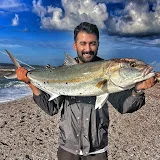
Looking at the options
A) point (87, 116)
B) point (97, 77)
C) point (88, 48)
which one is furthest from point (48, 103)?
point (88, 48)

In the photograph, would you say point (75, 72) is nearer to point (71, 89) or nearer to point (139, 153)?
point (71, 89)

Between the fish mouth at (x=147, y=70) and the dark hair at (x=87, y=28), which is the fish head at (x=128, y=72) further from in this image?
the dark hair at (x=87, y=28)

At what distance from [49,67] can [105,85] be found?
1.22 m

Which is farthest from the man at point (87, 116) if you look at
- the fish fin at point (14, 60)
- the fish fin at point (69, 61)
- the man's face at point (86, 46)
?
the fish fin at point (14, 60)

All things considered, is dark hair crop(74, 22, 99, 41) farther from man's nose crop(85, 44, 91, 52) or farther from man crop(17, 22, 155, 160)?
man's nose crop(85, 44, 91, 52)

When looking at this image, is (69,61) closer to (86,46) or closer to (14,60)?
(86,46)

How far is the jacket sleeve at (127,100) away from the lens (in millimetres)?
4285

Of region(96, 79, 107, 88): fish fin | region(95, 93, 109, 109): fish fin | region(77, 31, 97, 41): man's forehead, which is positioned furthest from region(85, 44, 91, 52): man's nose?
region(95, 93, 109, 109): fish fin

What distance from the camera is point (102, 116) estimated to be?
432cm

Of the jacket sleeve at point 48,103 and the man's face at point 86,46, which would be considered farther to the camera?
the jacket sleeve at point 48,103

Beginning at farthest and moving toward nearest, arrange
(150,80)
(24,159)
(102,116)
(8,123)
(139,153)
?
(8,123)
(139,153)
(24,159)
(102,116)
(150,80)

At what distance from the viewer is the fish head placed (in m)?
3.95

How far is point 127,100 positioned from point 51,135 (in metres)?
6.09

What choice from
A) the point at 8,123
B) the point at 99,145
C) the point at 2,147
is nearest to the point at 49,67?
the point at 99,145
